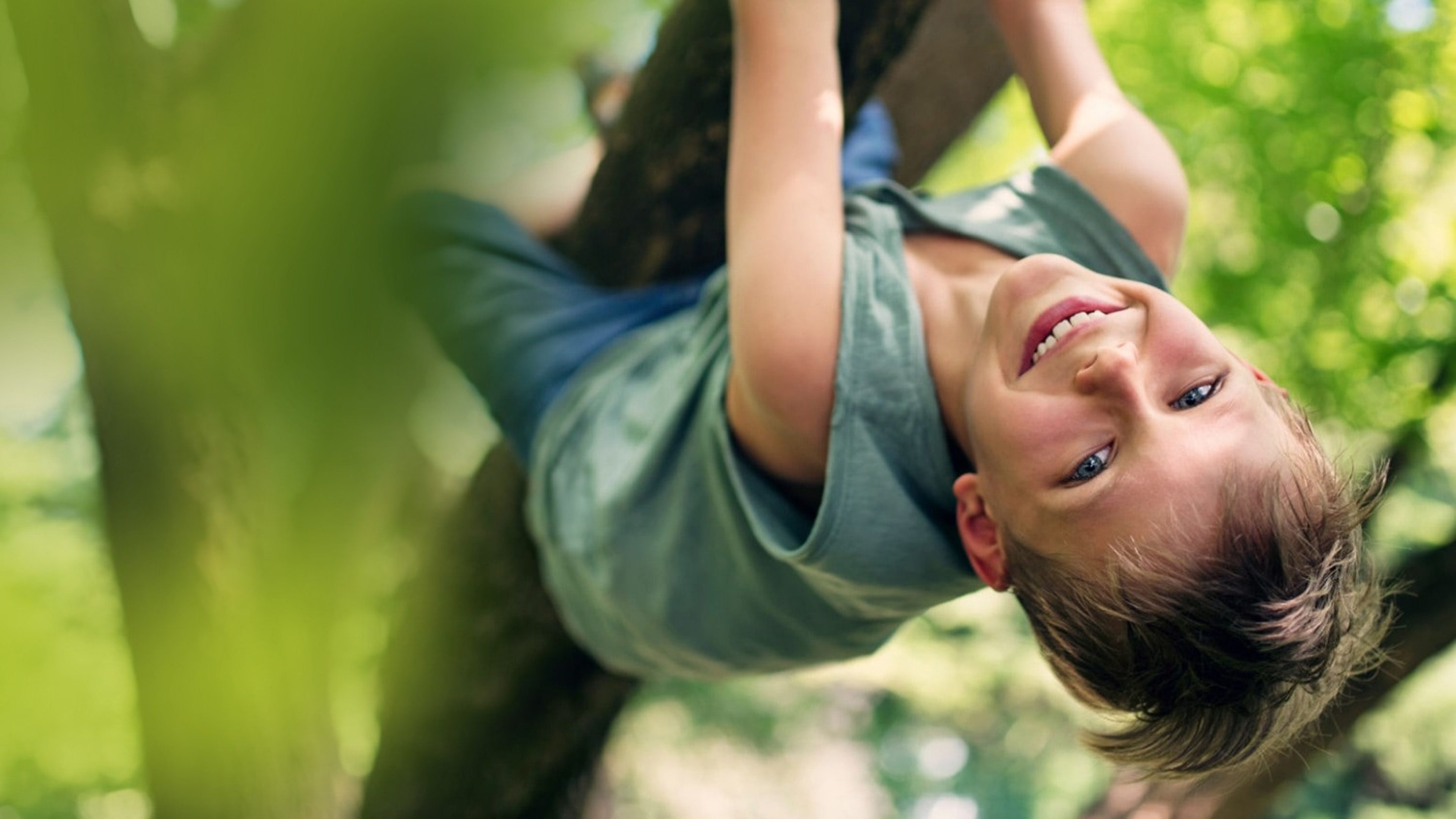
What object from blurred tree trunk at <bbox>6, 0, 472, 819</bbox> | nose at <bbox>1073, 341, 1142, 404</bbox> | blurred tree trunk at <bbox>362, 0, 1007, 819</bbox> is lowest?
blurred tree trunk at <bbox>362, 0, 1007, 819</bbox>

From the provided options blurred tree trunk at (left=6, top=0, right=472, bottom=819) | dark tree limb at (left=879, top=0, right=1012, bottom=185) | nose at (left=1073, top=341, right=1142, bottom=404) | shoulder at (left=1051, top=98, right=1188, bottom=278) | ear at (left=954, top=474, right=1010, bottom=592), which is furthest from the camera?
dark tree limb at (left=879, top=0, right=1012, bottom=185)

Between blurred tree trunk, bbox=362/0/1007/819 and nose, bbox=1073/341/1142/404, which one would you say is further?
blurred tree trunk, bbox=362/0/1007/819

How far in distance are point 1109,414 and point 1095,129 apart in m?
0.64

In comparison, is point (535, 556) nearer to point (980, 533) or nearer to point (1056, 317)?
point (980, 533)

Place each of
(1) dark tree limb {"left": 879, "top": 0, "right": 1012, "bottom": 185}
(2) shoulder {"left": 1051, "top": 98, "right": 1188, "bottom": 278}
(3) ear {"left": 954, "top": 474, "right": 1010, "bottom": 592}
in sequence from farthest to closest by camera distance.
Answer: (1) dark tree limb {"left": 879, "top": 0, "right": 1012, "bottom": 185}, (2) shoulder {"left": 1051, "top": 98, "right": 1188, "bottom": 278}, (3) ear {"left": 954, "top": 474, "right": 1010, "bottom": 592}

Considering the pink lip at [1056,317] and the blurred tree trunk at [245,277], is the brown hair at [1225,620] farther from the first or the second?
the blurred tree trunk at [245,277]

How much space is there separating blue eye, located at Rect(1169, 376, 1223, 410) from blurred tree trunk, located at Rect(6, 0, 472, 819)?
3.64 ft

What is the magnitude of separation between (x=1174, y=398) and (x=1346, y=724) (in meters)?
2.14

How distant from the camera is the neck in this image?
156cm

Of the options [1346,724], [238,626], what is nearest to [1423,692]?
[1346,724]

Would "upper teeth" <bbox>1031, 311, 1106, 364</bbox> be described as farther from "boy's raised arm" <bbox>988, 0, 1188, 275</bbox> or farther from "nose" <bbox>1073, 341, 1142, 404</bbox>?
"boy's raised arm" <bbox>988, 0, 1188, 275</bbox>

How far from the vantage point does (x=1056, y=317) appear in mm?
1346

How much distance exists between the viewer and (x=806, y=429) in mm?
1569

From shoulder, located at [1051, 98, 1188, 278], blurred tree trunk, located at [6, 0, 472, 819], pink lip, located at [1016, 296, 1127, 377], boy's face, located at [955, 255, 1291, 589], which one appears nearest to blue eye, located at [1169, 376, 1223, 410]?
boy's face, located at [955, 255, 1291, 589]
